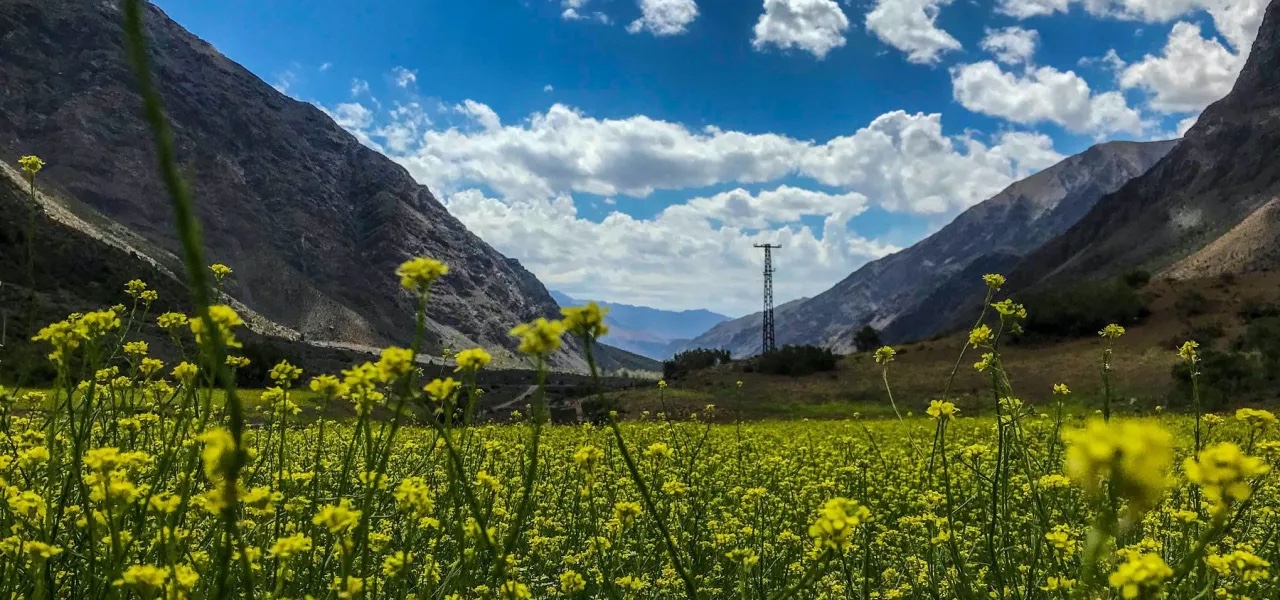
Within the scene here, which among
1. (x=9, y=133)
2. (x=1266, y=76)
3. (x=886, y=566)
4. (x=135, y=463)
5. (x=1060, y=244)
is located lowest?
(x=886, y=566)

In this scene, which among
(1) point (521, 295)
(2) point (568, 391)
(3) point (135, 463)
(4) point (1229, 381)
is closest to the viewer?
(3) point (135, 463)

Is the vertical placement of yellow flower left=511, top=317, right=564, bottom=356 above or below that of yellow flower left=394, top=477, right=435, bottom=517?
above

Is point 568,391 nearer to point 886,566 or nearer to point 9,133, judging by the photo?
point 886,566

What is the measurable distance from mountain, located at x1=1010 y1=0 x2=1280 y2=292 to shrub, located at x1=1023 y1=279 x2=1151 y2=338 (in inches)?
1536

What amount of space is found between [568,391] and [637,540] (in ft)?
109

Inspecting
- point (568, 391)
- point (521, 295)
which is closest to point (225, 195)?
point (521, 295)

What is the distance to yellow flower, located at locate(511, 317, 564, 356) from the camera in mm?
1610

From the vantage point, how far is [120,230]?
91.9m

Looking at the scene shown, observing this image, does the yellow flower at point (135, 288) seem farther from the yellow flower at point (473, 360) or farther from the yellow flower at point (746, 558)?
the yellow flower at point (746, 558)

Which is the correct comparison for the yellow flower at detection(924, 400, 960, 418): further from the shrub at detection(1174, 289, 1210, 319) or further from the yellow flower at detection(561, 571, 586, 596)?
the shrub at detection(1174, 289, 1210, 319)

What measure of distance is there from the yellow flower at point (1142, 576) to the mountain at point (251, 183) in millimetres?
86692

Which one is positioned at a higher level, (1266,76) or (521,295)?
(1266,76)

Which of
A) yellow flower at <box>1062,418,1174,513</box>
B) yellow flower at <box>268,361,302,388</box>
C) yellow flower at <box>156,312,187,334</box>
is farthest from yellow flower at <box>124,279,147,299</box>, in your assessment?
yellow flower at <box>1062,418,1174,513</box>

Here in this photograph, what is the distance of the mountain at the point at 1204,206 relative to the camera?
238 ft
